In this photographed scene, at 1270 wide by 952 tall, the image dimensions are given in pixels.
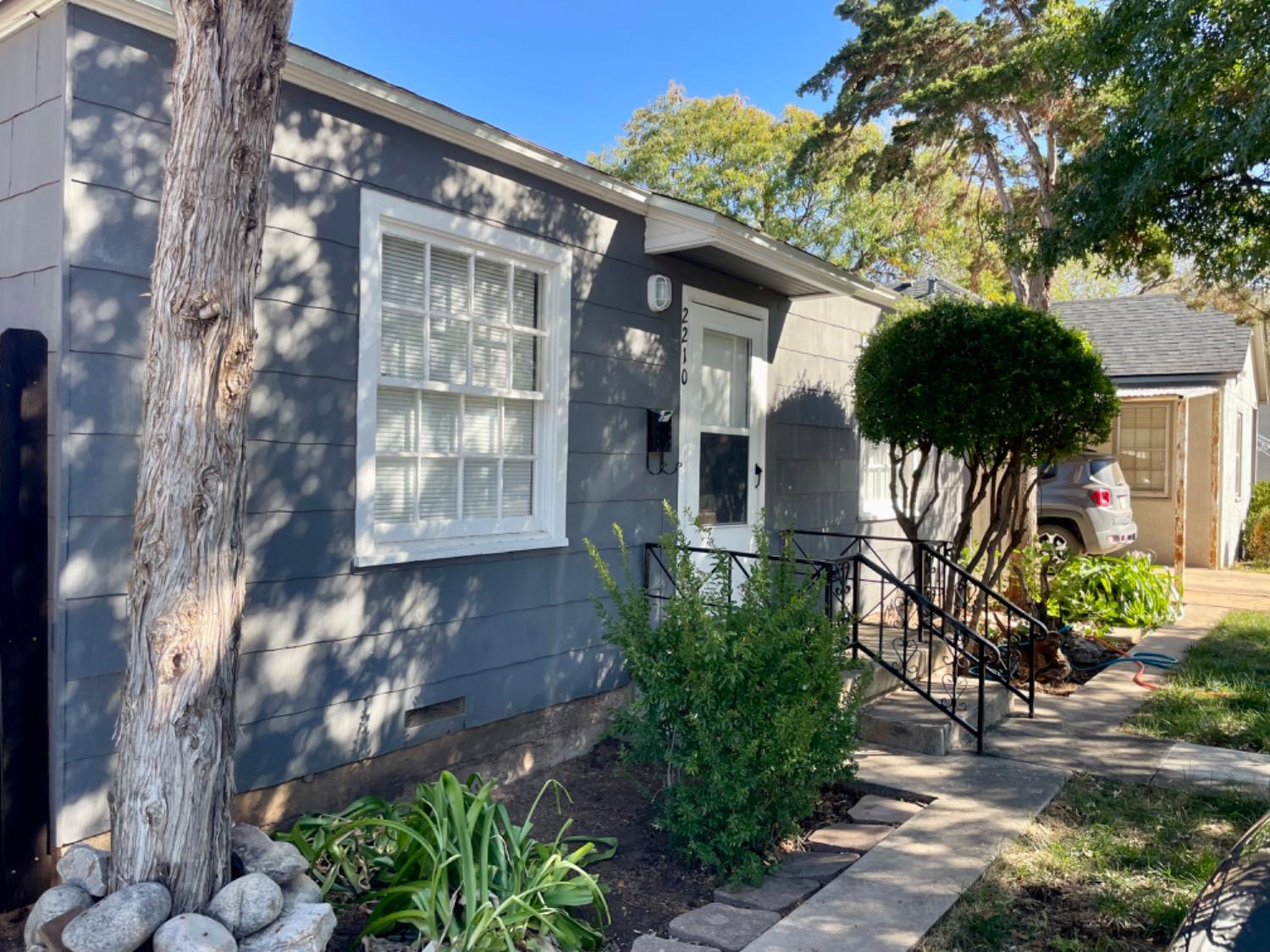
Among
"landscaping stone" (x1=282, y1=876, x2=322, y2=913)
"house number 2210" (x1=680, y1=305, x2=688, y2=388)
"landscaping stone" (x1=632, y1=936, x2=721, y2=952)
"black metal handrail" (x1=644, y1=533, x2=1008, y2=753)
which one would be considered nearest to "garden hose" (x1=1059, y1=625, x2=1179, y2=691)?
"black metal handrail" (x1=644, y1=533, x2=1008, y2=753)

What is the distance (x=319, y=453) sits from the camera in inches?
159

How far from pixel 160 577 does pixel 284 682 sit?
1.44 meters

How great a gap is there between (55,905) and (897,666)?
5320mm

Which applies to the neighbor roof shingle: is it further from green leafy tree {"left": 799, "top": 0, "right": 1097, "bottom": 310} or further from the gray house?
the gray house

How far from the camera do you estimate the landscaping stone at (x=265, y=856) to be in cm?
286

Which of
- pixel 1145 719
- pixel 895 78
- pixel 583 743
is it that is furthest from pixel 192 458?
pixel 895 78

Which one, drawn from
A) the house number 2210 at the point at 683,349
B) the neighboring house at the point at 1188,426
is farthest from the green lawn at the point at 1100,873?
the neighboring house at the point at 1188,426

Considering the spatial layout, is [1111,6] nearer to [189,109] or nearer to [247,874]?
[189,109]

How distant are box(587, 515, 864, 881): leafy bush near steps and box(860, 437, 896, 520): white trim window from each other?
16.4ft

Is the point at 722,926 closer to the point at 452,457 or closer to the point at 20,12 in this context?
the point at 452,457

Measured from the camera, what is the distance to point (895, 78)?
9.55 m

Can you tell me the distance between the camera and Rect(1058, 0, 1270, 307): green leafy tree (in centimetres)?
527

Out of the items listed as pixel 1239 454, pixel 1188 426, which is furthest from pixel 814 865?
pixel 1239 454

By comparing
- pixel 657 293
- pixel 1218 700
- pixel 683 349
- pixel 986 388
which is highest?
pixel 657 293
